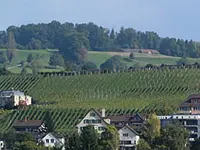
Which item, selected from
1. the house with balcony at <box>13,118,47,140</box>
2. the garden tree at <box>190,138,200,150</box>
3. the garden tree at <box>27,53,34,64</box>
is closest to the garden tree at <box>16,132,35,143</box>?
the house with balcony at <box>13,118,47,140</box>

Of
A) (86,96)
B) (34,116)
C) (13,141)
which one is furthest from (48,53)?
(13,141)

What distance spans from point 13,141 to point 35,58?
246 feet

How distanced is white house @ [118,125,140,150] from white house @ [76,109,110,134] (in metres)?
2.62

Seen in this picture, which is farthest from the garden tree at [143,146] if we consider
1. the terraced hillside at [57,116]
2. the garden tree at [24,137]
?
the terraced hillside at [57,116]

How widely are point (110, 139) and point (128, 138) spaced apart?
474 cm

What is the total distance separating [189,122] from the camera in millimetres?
74938

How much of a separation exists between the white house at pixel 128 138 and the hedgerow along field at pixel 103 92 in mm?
7810

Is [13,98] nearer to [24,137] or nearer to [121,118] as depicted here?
[121,118]

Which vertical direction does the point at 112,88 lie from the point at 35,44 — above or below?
below

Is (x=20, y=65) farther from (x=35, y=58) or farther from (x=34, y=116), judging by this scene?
(x=34, y=116)

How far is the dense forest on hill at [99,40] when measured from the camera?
171375mm

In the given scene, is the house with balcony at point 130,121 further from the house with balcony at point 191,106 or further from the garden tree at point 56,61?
the garden tree at point 56,61

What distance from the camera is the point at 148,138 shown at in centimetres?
6919

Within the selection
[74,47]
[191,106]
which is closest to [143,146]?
[191,106]
